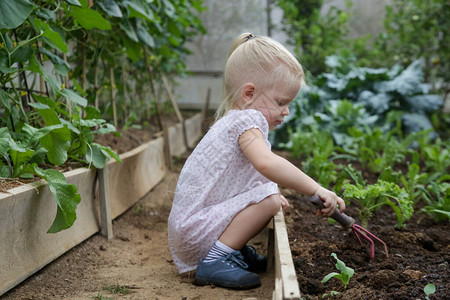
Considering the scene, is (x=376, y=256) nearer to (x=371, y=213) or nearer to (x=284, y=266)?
(x=371, y=213)

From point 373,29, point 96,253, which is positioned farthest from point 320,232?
point 373,29

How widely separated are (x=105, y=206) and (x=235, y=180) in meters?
0.91

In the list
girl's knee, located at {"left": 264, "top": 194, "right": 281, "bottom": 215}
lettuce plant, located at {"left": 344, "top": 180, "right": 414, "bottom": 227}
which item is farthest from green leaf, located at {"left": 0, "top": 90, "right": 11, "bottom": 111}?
lettuce plant, located at {"left": 344, "top": 180, "right": 414, "bottom": 227}

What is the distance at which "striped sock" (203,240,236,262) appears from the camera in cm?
218

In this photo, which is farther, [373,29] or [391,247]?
[373,29]

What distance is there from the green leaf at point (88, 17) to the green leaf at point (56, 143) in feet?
2.41

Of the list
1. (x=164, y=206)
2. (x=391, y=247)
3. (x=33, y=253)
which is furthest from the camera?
(x=164, y=206)

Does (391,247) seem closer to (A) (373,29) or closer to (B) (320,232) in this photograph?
(B) (320,232)

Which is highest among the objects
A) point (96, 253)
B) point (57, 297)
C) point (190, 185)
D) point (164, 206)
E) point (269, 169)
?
point (269, 169)

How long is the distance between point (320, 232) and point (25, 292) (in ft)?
4.44

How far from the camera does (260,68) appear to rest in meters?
2.24

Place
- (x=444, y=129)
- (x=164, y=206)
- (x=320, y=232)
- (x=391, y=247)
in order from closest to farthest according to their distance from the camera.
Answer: (x=391, y=247) < (x=320, y=232) < (x=164, y=206) < (x=444, y=129)

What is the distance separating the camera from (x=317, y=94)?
574cm

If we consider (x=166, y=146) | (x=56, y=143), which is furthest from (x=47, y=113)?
(x=166, y=146)
